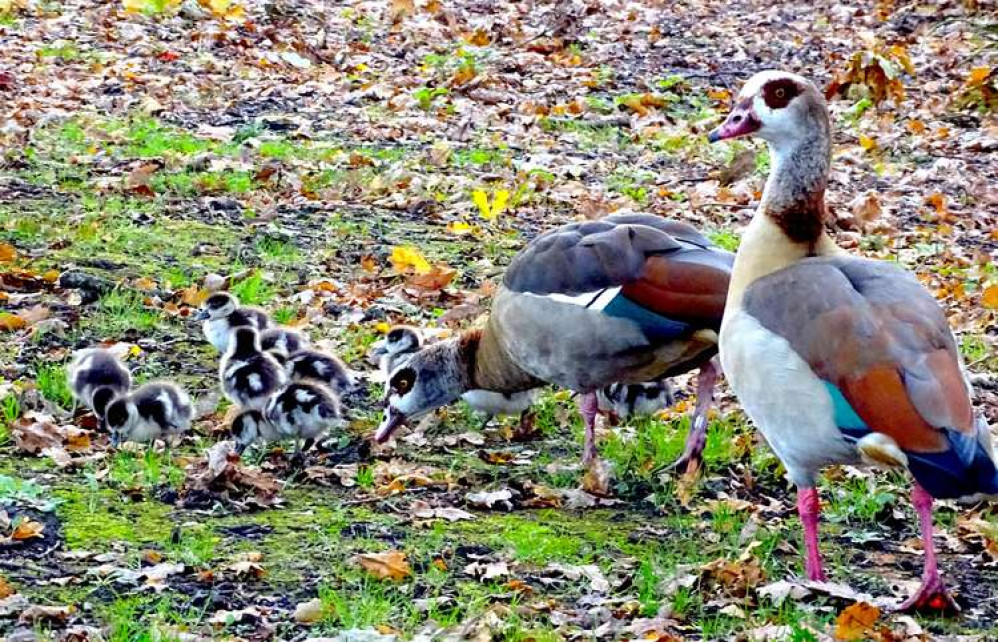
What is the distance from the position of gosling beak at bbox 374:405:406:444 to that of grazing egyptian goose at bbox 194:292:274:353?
126 cm

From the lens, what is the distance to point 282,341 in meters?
9.22

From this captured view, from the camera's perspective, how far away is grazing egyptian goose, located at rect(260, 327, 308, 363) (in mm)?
9102

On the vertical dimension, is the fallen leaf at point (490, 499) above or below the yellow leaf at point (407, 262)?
above

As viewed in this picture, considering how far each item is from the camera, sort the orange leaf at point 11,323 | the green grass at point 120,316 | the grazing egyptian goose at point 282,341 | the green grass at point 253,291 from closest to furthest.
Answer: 1. the grazing egyptian goose at point 282,341
2. the orange leaf at point 11,323
3. the green grass at point 120,316
4. the green grass at point 253,291

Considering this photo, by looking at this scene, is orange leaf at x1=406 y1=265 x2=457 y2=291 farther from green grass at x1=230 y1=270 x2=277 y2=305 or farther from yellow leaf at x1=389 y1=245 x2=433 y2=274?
green grass at x1=230 y1=270 x2=277 y2=305

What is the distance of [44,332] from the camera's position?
31.3 feet

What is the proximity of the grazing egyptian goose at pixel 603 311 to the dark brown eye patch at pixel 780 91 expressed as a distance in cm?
120

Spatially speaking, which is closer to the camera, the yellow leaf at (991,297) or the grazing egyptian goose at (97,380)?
the grazing egyptian goose at (97,380)

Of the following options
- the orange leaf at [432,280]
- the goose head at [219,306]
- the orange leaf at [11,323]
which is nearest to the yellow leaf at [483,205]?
the orange leaf at [432,280]

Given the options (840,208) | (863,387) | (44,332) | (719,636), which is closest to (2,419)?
(44,332)

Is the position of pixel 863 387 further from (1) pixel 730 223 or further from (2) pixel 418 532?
(1) pixel 730 223

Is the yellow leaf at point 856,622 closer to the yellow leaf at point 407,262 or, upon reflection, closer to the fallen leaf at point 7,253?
the yellow leaf at point 407,262

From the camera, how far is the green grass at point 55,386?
28.0ft

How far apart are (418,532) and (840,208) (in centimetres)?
730
